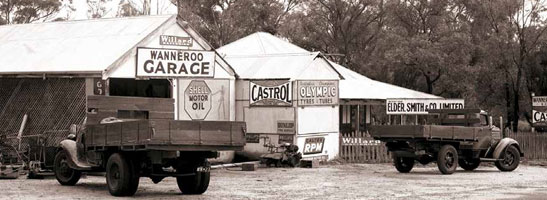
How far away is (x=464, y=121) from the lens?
93.7ft

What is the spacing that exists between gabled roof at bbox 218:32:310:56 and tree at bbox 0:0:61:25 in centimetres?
3049

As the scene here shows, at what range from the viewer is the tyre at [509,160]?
1124 inches

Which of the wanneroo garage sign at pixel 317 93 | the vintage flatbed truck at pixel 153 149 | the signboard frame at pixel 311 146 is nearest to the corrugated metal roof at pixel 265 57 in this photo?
the wanneroo garage sign at pixel 317 93

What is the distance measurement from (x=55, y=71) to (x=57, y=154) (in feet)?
16.7

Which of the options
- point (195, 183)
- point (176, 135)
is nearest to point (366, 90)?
point (195, 183)

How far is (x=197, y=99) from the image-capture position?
2873 cm

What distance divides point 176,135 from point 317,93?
13877mm

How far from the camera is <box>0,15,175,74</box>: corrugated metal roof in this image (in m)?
25.7

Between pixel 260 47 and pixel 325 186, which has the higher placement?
pixel 260 47

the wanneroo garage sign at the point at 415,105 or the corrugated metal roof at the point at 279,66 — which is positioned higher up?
the corrugated metal roof at the point at 279,66

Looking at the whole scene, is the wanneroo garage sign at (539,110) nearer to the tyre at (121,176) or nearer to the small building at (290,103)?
the small building at (290,103)

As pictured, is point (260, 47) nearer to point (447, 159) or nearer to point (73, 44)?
point (73, 44)

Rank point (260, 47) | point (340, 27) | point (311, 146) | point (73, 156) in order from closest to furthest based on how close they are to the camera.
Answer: point (73, 156)
point (311, 146)
point (260, 47)
point (340, 27)

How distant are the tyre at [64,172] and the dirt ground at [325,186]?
7.2 inches
